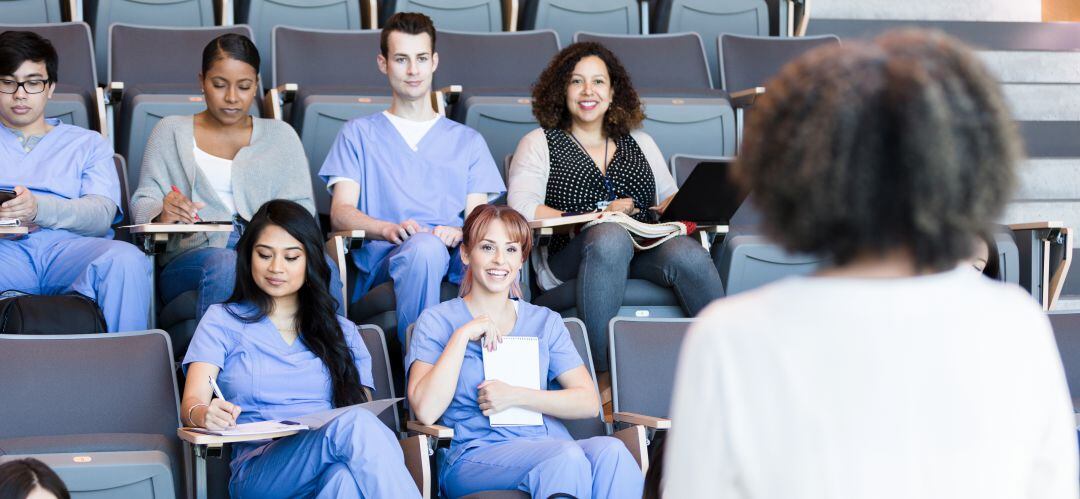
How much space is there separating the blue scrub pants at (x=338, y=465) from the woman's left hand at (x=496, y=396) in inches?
9.7

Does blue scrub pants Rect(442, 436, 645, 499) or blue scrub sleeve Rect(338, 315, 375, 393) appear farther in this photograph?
blue scrub sleeve Rect(338, 315, 375, 393)

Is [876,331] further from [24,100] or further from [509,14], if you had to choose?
[509,14]

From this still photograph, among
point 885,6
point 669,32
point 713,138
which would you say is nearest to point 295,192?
point 713,138

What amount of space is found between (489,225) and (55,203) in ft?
3.46

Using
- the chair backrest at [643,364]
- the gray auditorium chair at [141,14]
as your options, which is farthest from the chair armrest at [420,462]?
the gray auditorium chair at [141,14]

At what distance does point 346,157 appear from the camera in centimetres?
334

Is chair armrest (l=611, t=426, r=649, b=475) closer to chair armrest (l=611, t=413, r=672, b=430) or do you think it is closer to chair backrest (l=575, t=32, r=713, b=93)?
chair armrest (l=611, t=413, r=672, b=430)

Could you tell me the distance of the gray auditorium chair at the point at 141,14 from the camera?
173 inches

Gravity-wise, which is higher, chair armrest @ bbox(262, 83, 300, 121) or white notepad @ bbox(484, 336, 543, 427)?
chair armrest @ bbox(262, 83, 300, 121)

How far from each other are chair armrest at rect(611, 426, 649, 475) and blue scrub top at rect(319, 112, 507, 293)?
0.95m

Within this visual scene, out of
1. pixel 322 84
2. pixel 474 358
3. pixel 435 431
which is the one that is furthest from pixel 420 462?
pixel 322 84

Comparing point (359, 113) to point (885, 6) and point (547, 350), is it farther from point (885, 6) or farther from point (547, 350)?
point (885, 6)

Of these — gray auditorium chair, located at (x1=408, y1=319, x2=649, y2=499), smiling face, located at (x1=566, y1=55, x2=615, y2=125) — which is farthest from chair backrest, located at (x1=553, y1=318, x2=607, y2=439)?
smiling face, located at (x1=566, y1=55, x2=615, y2=125)

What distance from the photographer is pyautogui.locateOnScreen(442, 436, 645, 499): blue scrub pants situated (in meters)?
2.33
